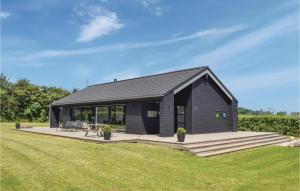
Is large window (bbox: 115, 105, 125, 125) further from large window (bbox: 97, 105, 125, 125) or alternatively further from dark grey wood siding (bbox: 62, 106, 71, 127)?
dark grey wood siding (bbox: 62, 106, 71, 127)

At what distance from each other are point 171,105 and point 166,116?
32.0 inches

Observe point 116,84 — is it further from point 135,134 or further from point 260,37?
point 260,37

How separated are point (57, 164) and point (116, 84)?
1826 centimetres

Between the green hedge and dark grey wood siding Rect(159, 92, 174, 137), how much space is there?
1082 centimetres

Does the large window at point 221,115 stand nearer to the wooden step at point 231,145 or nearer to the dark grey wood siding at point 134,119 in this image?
the wooden step at point 231,145

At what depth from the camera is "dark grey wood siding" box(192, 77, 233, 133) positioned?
21.1m

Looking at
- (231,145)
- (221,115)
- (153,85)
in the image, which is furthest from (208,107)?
(231,145)

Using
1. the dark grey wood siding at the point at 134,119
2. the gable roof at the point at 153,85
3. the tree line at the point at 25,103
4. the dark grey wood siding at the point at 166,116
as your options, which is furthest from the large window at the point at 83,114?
the tree line at the point at 25,103

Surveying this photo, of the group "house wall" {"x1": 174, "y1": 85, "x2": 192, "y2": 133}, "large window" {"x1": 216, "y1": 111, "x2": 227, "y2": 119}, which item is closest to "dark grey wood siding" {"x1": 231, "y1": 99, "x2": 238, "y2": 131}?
"large window" {"x1": 216, "y1": 111, "x2": 227, "y2": 119}

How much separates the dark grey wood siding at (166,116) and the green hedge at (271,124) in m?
10.8

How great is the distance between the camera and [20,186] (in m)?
7.62

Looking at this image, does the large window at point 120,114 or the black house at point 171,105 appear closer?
the black house at point 171,105

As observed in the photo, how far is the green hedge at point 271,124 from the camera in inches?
938

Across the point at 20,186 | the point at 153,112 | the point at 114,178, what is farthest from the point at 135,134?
the point at 20,186
